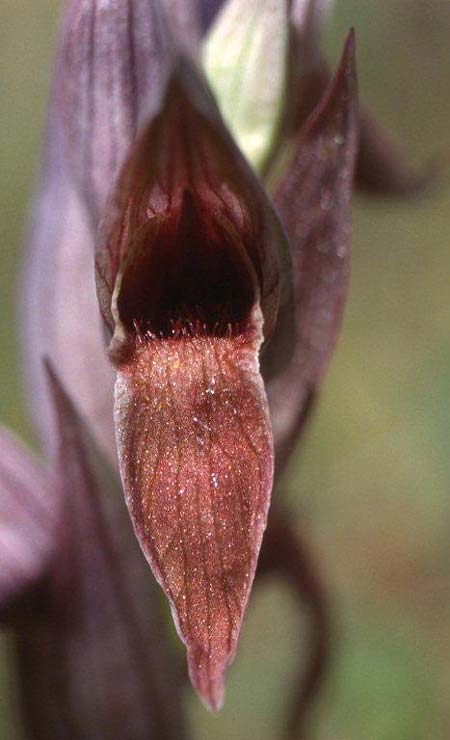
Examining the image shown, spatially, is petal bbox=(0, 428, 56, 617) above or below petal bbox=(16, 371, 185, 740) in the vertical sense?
above

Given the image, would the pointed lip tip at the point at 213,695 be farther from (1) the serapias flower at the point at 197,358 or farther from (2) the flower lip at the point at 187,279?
(2) the flower lip at the point at 187,279

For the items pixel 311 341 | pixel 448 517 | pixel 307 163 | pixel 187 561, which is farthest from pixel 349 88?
pixel 448 517

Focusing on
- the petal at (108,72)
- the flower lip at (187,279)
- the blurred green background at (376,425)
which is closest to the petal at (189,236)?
the flower lip at (187,279)

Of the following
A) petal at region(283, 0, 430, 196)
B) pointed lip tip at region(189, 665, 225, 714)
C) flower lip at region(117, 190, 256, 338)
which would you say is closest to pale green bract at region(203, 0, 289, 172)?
petal at region(283, 0, 430, 196)

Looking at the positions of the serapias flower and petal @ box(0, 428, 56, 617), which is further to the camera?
petal @ box(0, 428, 56, 617)

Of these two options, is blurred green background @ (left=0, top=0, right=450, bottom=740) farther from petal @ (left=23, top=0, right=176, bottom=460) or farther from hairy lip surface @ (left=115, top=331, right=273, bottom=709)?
hairy lip surface @ (left=115, top=331, right=273, bottom=709)

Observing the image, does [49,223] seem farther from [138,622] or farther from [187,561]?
[187,561]

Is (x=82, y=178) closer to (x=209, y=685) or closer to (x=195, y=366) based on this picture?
Answer: (x=195, y=366)
